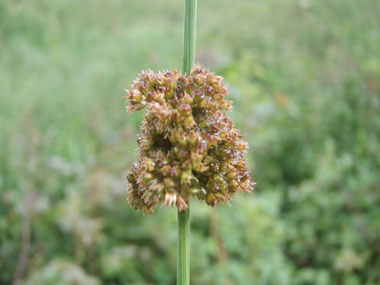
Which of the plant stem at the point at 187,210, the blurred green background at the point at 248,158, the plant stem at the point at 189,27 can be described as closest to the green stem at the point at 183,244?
the plant stem at the point at 187,210

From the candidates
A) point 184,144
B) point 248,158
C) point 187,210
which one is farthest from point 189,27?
point 248,158

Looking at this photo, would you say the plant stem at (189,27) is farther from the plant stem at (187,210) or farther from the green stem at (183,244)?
the green stem at (183,244)

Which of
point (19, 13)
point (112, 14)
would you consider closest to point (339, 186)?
point (19, 13)

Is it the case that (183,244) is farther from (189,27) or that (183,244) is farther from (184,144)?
(189,27)

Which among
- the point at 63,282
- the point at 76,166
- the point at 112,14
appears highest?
the point at 112,14

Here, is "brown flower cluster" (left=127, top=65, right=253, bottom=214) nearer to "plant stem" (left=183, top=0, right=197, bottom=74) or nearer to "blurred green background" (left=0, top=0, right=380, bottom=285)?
"plant stem" (left=183, top=0, right=197, bottom=74)

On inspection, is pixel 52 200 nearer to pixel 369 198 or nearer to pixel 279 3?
pixel 369 198
